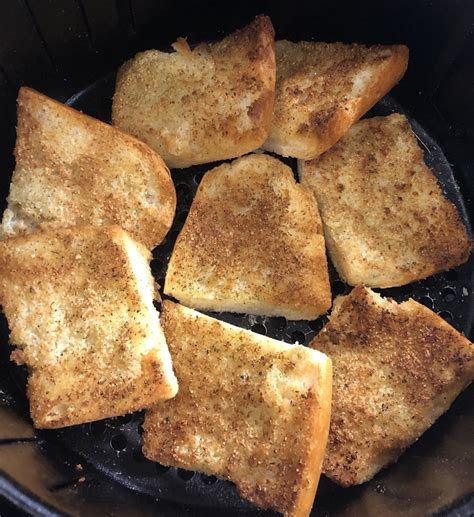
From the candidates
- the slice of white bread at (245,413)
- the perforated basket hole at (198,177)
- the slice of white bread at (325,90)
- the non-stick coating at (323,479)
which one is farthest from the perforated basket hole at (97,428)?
the slice of white bread at (325,90)

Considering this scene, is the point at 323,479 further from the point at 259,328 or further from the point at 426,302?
the point at 426,302

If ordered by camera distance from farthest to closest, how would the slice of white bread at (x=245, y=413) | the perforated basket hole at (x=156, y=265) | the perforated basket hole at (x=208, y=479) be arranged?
1. the perforated basket hole at (x=156, y=265)
2. the perforated basket hole at (x=208, y=479)
3. the slice of white bread at (x=245, y=413)

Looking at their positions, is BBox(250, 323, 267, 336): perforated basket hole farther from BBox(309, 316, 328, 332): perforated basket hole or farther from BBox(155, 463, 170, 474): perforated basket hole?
BBox(155, 463, 170, 474): perforated basket hole

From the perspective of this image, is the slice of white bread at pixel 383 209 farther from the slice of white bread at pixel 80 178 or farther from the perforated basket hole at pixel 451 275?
the slice of white bread at pixel 80 178

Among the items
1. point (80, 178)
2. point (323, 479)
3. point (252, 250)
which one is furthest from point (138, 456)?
point (80, 178)

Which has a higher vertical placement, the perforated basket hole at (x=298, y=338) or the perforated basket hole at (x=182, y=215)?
the perforated basket hole at (x=182, y=215)

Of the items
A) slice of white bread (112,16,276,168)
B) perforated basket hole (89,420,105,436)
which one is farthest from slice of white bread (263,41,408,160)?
perforated basket hole (89,420,105,436)
